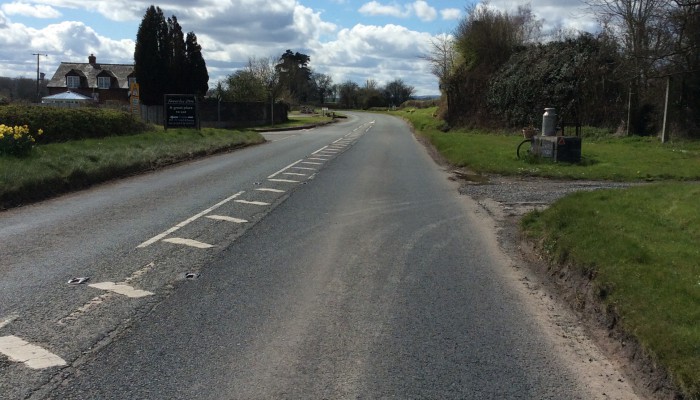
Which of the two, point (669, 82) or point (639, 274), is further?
point (669, 82)

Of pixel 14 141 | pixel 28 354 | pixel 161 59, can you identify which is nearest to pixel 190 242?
pixel 28 354

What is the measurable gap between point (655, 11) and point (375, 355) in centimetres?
2582

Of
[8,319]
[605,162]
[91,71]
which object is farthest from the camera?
[91,71]

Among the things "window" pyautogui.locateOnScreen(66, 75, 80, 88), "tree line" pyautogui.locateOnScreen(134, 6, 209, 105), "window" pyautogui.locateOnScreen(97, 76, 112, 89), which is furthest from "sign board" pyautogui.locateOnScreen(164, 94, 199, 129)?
"window" pyautogui.locateOnScreen(66, 75, 80, 88)

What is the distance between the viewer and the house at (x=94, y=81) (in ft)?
251

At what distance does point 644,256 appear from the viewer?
21.1 ft

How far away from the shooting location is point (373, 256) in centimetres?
763

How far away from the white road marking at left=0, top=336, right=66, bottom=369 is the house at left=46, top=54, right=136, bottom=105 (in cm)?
7667

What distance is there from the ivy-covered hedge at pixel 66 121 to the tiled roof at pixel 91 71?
57516 mm

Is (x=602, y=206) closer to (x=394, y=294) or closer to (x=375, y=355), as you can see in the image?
(x=394, y=294)

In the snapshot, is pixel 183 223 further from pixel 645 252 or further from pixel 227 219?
pixel 645 252

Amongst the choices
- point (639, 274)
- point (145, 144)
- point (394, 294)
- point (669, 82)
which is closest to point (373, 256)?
point (394, 294)

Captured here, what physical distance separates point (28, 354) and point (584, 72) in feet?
107

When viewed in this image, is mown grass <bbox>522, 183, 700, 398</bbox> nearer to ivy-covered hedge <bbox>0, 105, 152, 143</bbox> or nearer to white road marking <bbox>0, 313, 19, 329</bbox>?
white road marking <bbox>0, 313, 19, 329</bbox>
